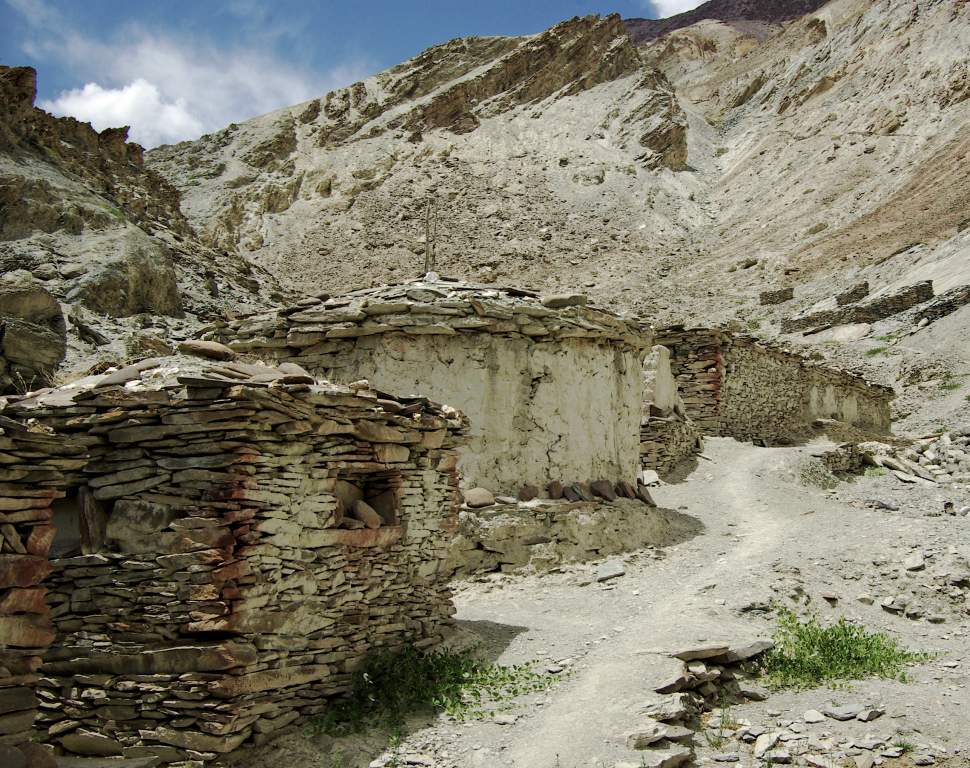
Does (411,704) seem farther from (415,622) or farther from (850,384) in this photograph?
(850,384)

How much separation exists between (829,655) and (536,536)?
3.59 metres

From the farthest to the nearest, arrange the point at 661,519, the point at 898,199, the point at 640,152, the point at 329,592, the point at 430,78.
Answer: the point at 430,78, the point at 640,152, the point at 898,199, the point at 661,519, the point at 329,592

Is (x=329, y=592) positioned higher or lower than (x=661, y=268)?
lower

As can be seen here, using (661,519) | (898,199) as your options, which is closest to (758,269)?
(898,199)

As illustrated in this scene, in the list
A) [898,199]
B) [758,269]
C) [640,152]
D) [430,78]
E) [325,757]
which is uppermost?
[430,78]

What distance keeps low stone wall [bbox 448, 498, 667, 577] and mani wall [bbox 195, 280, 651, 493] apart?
452 millimetres

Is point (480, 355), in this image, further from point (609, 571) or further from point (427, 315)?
point (609, 571)

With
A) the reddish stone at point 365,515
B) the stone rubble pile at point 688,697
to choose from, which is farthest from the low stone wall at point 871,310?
the reddish stone at point 365,515

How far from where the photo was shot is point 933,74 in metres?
42.4

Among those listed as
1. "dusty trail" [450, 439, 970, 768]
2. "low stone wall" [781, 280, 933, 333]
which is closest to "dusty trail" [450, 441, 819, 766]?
"dusty trail" [450, 439, 970, 768]

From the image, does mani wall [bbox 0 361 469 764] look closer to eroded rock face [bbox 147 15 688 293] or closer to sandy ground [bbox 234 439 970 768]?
sandy ground [bbox 234 439 970 768]

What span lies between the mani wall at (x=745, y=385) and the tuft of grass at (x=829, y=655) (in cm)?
988

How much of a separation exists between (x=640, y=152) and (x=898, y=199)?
17.8m

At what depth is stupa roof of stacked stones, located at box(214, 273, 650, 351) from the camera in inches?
343
